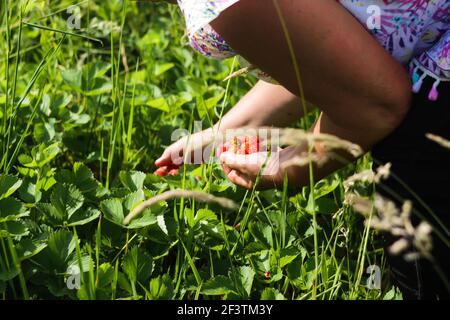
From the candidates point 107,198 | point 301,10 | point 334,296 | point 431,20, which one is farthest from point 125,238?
point 431,20

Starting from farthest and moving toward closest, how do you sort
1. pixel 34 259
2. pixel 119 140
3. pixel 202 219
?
pixel 119 140
pixel 202 219
pixel 34 259

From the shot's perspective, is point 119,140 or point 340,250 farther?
point 119,140

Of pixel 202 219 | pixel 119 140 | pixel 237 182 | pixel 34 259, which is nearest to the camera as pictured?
pixel 34 259

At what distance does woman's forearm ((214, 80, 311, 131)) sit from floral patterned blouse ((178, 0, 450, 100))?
0.35 metres

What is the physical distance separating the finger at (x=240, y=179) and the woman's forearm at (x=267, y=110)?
7.3 inches

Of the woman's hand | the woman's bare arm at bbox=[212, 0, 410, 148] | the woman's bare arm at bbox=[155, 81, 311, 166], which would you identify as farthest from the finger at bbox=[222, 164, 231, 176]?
the woman's bare arm at bbox=[212, 0, 410, 148]

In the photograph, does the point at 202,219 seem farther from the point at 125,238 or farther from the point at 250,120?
the point at 250,120

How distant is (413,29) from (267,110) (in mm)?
431

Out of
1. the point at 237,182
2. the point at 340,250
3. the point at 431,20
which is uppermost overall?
the point at 431,20

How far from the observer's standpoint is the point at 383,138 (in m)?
1.29

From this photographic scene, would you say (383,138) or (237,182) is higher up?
(383,138)

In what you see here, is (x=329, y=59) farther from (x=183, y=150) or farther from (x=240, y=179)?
(x=183, y=150)
